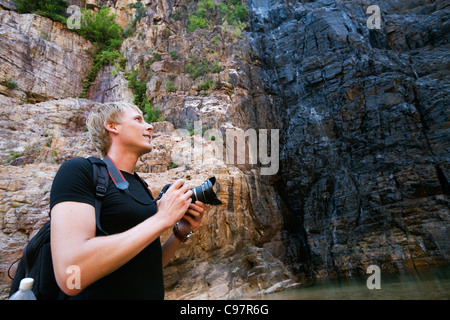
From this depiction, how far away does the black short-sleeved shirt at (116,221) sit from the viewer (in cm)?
97

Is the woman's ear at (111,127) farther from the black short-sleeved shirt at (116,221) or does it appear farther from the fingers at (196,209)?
the fingers at (196,209)

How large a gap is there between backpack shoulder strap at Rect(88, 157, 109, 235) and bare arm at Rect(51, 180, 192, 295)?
0.16ft

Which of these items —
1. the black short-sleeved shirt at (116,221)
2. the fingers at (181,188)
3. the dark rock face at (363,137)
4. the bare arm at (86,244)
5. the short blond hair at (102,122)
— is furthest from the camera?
the dark rock face at (363,137)

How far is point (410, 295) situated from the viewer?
4773 mm

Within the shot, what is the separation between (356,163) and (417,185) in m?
2.25

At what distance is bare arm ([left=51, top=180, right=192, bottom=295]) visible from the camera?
843 mm

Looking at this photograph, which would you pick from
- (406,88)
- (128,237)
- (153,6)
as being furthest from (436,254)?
(153,6)

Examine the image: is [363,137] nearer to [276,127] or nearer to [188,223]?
[276,127]

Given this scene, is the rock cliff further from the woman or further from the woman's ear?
the woman's ear

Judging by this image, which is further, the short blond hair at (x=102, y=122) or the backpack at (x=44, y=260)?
the short blond hair at (x=102, y=122)

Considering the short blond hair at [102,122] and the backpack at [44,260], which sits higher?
the short blond hair at [102,122]

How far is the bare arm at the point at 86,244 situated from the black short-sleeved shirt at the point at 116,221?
65mm

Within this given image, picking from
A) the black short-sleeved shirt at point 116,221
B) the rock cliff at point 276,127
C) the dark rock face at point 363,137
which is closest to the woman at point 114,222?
the black short-sleeved shirt at point 116,221

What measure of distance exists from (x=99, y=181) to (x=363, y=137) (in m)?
12.1
